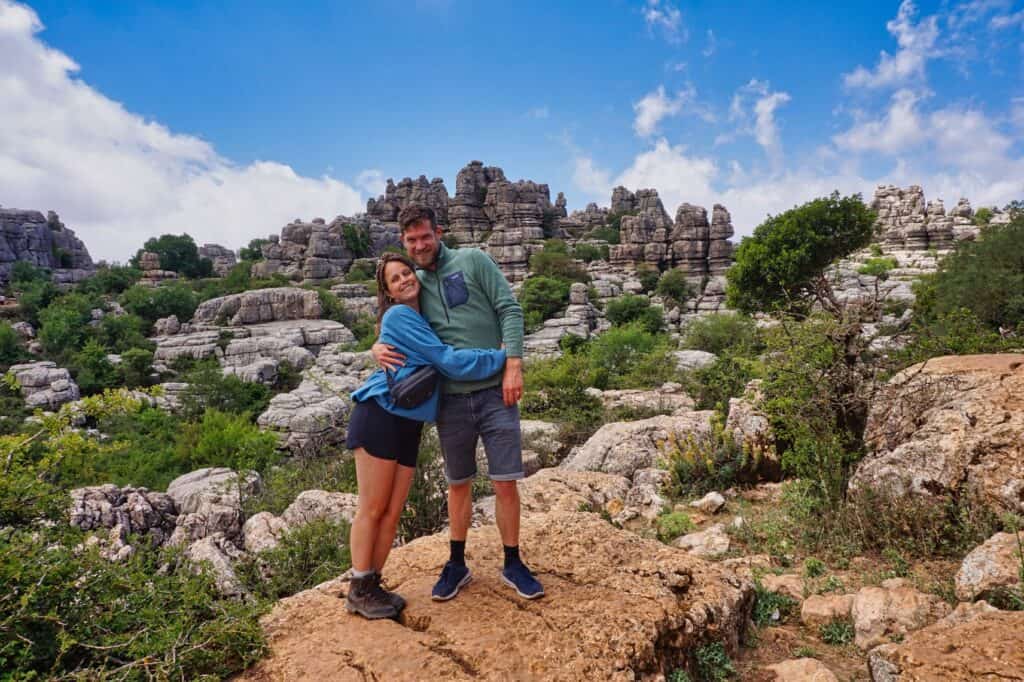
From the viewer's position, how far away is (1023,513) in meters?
2.95

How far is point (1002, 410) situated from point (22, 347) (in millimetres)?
34810

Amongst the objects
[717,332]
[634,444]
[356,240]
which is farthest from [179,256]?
[634,444]

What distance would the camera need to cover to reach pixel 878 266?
107 feet

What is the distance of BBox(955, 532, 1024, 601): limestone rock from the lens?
2.37m

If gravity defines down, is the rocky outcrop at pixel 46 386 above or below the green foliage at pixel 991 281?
below

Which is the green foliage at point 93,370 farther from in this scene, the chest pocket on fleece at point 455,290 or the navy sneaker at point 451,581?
the chest pocket on fleece at point 455,290

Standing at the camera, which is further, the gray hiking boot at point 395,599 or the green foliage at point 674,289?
the green foliage at point 674,289

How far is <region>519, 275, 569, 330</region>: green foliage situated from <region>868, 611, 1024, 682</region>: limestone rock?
1116 inches

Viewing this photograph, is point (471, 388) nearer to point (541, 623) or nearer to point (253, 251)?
point (541, 623)

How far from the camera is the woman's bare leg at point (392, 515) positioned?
2.34 m

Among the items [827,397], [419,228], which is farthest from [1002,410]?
[419,228]

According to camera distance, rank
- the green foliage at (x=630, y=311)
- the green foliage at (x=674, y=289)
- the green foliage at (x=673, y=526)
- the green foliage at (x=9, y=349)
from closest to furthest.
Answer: the green foliage at (x=673, y=526)
the green foliage at (x=9, y=349)
the green foliage at (x=630, y=311)
the green foliage at (x=674, y=289)

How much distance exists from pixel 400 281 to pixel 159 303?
3774cm

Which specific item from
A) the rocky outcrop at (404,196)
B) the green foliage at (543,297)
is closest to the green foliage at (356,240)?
the rocky outcrop at (404,196)
